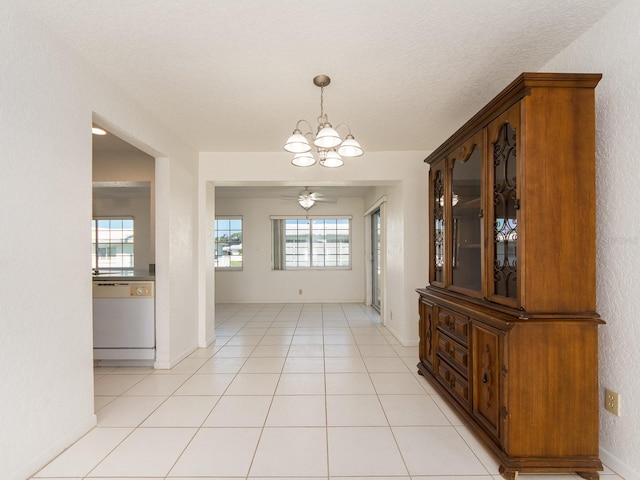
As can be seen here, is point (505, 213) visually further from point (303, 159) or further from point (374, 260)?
point (374, 260)

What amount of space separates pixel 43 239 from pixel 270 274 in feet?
19.2

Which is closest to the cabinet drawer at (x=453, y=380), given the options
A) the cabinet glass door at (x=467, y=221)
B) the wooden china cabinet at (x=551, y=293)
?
the wooden china cabinet at (x=551, y=293)

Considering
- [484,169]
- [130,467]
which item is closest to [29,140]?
[130,467]

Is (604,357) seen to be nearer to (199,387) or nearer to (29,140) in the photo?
(199,387)

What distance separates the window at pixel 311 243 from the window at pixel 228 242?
0.89 metres

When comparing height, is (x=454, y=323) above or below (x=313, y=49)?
below

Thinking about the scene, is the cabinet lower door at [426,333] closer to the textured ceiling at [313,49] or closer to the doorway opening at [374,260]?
the textured ceiling at [313,49]

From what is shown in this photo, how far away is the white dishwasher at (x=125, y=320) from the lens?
133 inches

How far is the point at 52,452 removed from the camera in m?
1.85

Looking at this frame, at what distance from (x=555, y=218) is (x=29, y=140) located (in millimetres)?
2811

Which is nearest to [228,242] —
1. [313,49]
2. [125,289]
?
[125,289]

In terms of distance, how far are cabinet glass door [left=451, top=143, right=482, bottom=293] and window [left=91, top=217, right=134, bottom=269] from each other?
7.13m

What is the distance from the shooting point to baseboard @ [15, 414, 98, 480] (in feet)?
5.52

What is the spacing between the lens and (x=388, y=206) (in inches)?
196
